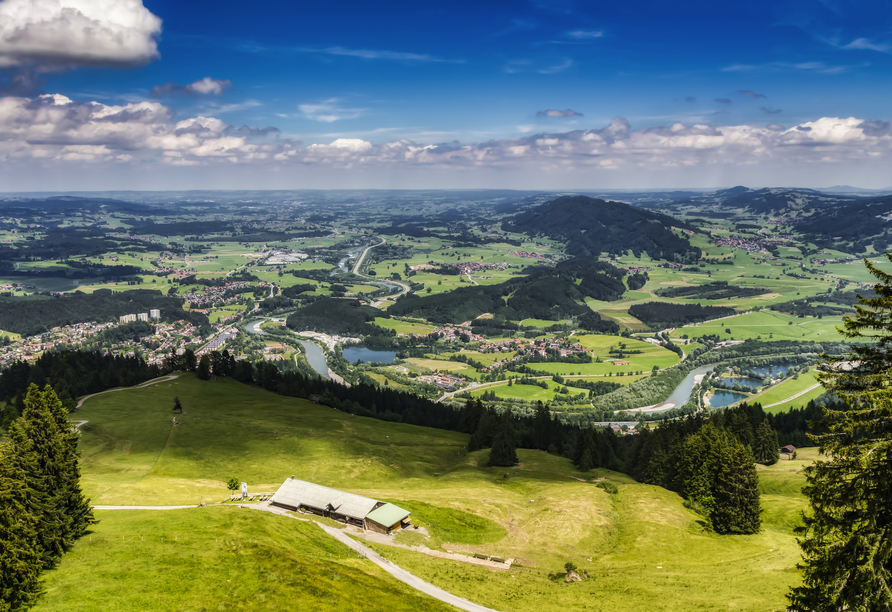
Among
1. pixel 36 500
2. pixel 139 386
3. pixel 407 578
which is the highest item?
pixel 36 500

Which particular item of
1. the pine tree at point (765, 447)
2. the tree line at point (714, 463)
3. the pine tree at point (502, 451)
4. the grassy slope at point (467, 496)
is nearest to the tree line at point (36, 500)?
the grassy slope at point (467, 496)

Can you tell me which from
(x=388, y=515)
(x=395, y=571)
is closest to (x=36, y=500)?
(x=395, y=571)

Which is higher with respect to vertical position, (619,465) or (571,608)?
(571,608)

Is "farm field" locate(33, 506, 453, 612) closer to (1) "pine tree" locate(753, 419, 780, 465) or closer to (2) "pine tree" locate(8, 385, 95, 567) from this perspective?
(2) "pine tree" locate(8, 385, 95, 567)

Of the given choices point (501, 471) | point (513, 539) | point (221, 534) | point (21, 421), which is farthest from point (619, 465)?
point (21, 421)

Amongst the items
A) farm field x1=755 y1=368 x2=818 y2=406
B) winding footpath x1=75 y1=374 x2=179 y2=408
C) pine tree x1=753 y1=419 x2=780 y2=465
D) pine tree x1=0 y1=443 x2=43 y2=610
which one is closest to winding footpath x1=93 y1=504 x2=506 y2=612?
pine tree x1=0 y1=443 x2=43 y2=610

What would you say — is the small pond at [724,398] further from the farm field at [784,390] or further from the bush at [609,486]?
the bush at [609,486]

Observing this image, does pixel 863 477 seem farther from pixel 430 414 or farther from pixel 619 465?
pixel 430 414

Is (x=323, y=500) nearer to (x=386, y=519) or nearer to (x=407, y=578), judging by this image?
(x=386, y=519)
